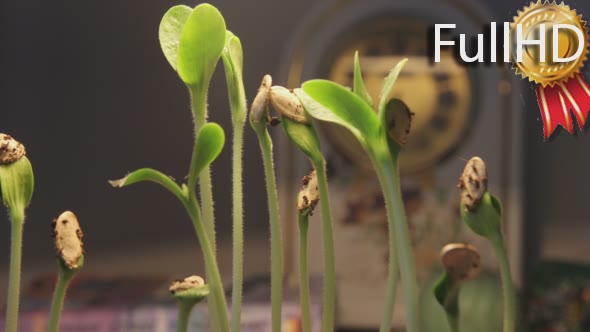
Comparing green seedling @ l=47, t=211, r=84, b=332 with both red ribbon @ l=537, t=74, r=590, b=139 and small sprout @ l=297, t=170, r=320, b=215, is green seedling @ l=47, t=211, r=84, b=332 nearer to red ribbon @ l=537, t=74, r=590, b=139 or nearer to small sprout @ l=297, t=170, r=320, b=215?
small sprout @ l=297, t=170, r=320, b=215

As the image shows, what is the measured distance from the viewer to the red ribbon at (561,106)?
1.05 feet

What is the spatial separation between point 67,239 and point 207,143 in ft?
0.19

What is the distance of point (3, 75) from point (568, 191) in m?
1.09

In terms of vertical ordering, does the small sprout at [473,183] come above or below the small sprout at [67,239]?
above

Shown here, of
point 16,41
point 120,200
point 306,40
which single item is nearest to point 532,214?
point 306,40

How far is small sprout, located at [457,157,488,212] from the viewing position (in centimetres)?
22

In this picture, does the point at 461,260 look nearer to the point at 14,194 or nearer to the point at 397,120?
the point at 397,120

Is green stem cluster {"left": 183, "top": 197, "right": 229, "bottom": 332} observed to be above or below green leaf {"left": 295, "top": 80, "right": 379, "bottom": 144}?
below

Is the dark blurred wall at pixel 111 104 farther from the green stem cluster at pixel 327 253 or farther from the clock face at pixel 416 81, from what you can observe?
the green stem cluster at pixel 327 253

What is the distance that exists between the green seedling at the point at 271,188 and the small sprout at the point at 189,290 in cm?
4

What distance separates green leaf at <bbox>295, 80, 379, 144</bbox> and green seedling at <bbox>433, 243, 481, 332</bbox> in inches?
1.8

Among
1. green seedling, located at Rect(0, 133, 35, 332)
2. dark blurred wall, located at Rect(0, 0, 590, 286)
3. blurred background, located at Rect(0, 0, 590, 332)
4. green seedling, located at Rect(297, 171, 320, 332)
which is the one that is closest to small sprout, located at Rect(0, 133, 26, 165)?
Answer: green seedling, located at Rect(0, 133, 35, 332)

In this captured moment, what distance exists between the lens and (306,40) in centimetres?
136

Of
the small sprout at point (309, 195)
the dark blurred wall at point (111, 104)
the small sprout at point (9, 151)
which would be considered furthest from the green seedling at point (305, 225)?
the dark blurred wall at point (111, 104)
